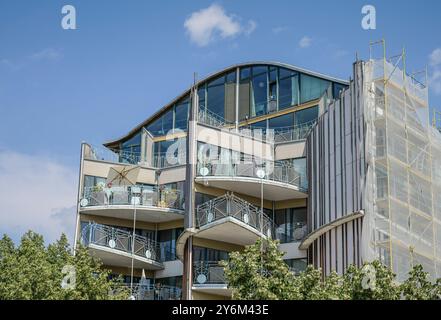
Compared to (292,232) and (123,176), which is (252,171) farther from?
(123,176)

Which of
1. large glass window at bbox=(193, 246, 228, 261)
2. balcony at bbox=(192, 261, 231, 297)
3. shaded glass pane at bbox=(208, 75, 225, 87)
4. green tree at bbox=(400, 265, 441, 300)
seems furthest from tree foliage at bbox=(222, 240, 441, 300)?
shaded glass pane at bbox=(208, 75, 225, 87)

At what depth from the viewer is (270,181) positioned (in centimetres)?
4262

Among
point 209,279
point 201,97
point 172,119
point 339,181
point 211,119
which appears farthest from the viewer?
point 172,119

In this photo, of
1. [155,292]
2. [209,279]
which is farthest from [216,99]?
[209,279]

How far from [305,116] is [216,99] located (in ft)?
19.7

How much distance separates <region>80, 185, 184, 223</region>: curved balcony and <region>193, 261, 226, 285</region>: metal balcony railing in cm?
344

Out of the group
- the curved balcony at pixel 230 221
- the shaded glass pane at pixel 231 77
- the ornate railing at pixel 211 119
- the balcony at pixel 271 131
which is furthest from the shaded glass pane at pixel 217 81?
the curved balcony at pixel 230 221

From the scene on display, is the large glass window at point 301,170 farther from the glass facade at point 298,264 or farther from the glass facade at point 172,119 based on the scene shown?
the glass facade at point 172,119

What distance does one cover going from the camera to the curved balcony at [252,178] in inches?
1666

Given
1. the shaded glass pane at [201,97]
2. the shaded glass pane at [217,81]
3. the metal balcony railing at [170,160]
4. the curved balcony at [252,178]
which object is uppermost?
the shaded glass pane at [217,81]
